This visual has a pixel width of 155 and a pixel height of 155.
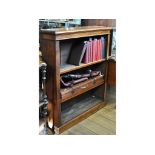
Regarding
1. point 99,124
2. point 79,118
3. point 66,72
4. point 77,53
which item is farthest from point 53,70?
point 99,124

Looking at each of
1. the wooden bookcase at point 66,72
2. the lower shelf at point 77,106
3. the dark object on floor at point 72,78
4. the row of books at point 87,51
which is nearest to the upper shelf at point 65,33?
the wooden bookcase at point 66,72

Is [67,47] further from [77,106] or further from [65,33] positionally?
[77,106]

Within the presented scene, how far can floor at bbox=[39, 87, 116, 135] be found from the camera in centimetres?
192

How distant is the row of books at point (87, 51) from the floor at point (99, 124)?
0.62 metres

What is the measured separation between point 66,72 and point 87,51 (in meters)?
0.29

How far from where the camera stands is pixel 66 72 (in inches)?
76.4

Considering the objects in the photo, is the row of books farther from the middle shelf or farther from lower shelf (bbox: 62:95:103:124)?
lower shelf (bbox: 62:95:103:124)

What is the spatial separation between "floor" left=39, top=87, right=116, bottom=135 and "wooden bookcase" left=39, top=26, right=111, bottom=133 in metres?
0.05

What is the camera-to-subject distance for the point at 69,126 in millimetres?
1985
